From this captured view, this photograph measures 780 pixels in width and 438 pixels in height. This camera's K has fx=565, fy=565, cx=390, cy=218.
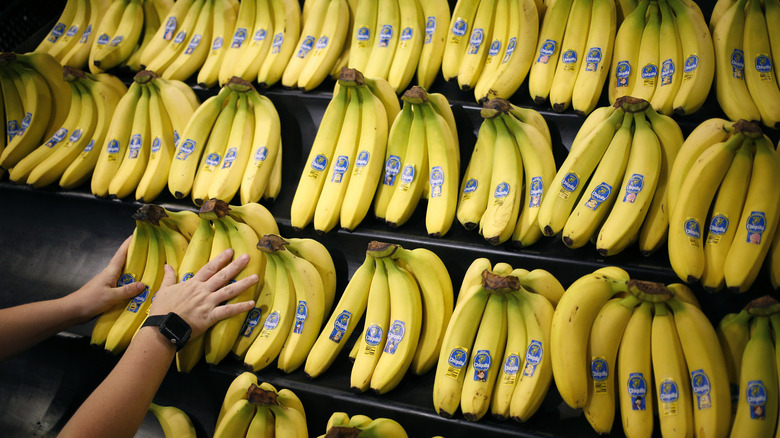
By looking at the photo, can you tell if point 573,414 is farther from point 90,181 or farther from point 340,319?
point 90,181

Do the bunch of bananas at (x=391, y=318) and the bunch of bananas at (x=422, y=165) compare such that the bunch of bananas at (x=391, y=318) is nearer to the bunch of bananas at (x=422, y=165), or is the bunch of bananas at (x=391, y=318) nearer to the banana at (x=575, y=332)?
the bunch of bananas at (x=422, y=165)

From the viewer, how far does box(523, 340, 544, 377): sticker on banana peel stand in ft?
4.80

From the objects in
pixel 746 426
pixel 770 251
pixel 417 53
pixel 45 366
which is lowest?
pixel 45 366

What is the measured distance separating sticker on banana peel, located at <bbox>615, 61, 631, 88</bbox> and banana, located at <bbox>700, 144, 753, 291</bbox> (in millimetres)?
482

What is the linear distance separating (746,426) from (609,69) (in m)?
1.20

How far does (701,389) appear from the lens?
1336mm

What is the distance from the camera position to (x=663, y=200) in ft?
5.34

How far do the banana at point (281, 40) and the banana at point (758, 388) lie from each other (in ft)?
6.11

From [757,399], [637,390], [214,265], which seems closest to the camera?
[757,399]

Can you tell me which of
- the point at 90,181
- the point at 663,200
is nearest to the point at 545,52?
the point at 663,200

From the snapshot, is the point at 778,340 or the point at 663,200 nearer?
the point at 778,340

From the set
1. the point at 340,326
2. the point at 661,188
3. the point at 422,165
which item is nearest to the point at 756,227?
the point at 661,188

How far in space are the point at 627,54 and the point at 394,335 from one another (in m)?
1.20

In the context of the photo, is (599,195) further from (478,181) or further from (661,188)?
(478,181)
